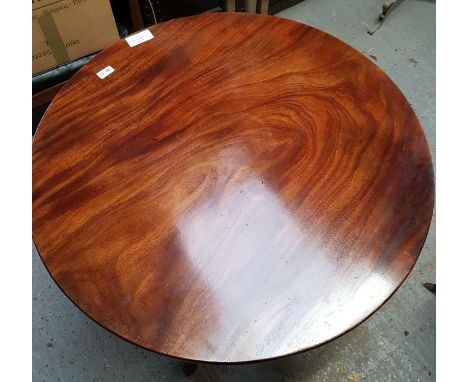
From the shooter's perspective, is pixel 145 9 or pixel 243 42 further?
pixel 145 9

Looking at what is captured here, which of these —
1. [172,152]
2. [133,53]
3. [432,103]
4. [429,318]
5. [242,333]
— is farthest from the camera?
[432,103]

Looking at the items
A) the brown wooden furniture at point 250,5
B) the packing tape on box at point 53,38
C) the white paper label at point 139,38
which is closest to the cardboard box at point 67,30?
the packing tape on box at point 53,38

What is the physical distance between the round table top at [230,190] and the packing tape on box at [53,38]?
413 millimetres

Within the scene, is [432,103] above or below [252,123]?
below

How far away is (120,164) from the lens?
2.96 ft

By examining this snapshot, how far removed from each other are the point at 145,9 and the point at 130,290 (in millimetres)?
1292

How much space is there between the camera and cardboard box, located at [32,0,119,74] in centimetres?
130

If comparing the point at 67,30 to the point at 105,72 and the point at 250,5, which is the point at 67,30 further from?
the point at 250,5

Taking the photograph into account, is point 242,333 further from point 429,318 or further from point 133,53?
point 429,318

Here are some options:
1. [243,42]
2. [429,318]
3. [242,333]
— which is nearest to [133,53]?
[243,42]

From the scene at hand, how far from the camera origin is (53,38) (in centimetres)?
137

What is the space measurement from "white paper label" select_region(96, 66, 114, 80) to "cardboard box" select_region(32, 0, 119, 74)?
0.44 meters

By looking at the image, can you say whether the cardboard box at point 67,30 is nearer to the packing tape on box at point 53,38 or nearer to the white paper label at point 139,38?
the packing tape on box at point 53,38

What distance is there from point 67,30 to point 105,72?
483 millimetres
